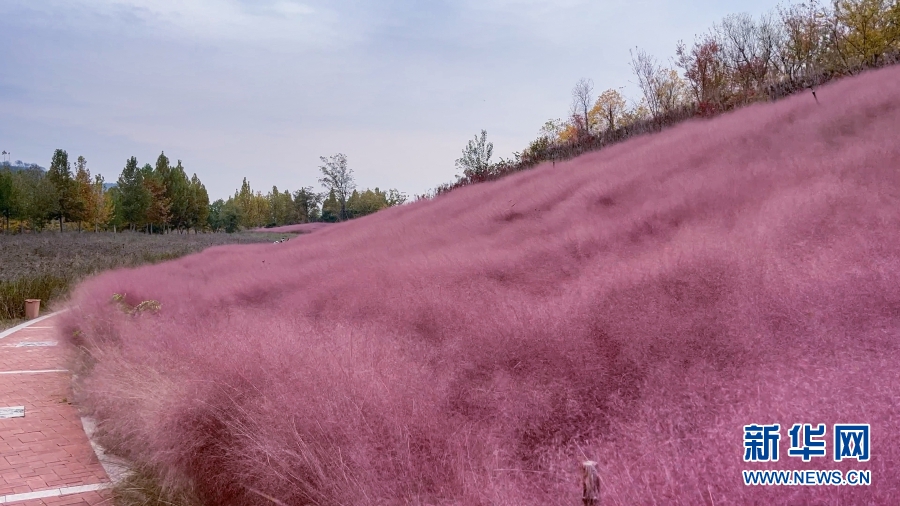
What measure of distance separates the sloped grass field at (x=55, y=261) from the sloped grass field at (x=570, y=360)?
26.5 ft

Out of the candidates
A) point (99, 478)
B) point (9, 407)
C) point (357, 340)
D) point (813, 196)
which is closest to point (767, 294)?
point (813, 196)

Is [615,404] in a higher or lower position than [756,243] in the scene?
lower

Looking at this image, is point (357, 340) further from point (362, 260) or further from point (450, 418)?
point (362, 260)

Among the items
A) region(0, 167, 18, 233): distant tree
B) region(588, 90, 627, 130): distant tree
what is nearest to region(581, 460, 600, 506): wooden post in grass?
region(588, 90, 627, 130): distant tree

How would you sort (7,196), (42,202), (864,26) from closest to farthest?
(864,26) → (42,202) → (7,196)

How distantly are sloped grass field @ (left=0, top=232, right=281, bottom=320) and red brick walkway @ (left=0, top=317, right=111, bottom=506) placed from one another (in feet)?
15.7

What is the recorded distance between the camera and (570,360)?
3164 millimetres

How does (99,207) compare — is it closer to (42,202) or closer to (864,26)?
(42,202)

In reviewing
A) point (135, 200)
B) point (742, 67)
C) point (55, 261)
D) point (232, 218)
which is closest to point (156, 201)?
point (135, 200)

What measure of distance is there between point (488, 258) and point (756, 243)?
2300 millimetres

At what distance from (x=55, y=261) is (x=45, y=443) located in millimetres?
13349

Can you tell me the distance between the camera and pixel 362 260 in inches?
281

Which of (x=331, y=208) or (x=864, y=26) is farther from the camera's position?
(x=331, y=208)

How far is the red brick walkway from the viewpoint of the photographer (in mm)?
4008
